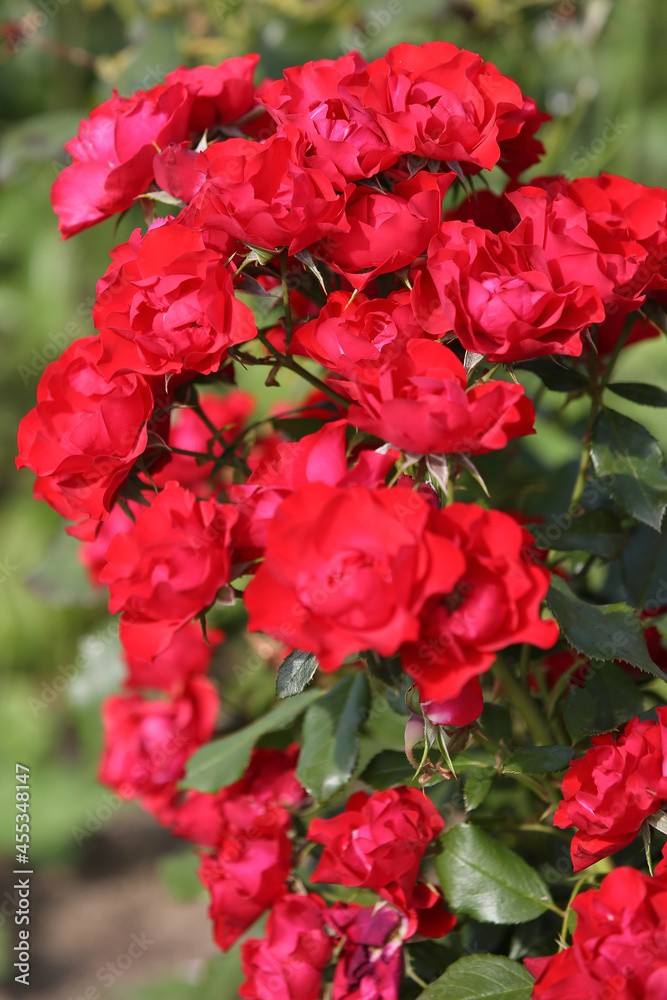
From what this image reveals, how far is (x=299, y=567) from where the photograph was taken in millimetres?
405

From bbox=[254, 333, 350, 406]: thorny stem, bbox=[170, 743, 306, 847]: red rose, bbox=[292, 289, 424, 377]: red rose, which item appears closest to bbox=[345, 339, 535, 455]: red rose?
bbox=[292, 289, 424, 377]: red rose

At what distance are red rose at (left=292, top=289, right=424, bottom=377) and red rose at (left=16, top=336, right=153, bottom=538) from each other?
0.11 m

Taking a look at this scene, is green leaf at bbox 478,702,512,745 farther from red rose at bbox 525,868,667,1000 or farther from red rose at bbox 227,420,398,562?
red rose at bbox 227,420,398,562

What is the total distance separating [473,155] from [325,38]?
111 centimetres

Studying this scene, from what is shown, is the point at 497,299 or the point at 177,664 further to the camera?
the point at 177,664

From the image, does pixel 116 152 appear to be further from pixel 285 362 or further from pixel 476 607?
pixel 476 607

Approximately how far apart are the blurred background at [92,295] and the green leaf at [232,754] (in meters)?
0.32

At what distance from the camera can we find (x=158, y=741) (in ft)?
3.29

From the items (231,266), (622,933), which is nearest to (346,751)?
(622,933)

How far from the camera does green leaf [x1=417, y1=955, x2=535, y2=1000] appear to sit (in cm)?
56

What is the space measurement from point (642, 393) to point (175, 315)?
16.0 inches

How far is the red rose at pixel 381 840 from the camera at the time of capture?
22.5 inches

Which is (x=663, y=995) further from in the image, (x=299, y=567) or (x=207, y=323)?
(x=207, y=323)

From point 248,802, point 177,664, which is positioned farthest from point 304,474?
point 177,664
